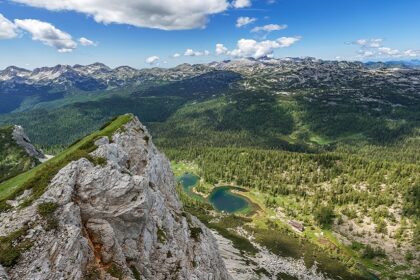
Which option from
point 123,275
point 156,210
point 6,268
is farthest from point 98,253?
point 156,210

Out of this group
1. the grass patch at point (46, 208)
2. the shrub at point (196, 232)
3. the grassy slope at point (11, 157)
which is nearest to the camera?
the grass patch at point (46, 208)

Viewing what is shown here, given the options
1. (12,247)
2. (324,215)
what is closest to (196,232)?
(12,247)

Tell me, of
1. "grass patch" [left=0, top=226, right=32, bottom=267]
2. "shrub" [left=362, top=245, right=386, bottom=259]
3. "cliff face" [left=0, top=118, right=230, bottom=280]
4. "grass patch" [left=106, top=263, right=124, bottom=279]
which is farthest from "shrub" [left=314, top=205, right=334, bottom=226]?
"grass patch" [left=0, top=226, right=32, bottom=267]

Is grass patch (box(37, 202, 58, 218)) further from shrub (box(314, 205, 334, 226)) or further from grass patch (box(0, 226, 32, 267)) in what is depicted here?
shrub (box(314, 205, 334, 226))

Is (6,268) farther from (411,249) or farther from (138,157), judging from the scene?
(411,249)

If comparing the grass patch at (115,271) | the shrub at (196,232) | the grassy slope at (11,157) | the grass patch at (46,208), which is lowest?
the grassy slope at (11,157)

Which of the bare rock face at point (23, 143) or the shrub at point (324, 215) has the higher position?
the bare rock face at point (23, 143)

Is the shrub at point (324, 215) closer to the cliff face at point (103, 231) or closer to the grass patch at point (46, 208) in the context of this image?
the cliff face at point (103, 231)

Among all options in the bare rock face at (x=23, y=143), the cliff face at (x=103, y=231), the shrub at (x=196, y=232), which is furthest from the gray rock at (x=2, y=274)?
the bare rock face at (x=23, y=143)

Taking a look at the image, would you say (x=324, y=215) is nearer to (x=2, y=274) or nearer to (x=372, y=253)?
(x=372, y=253)
